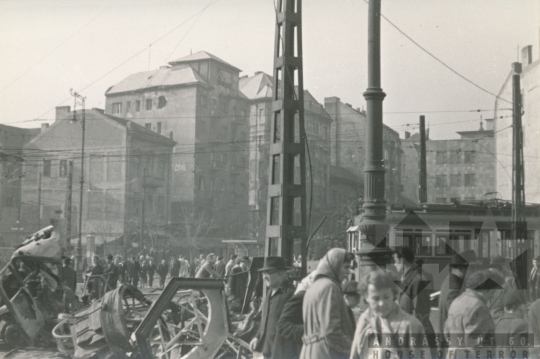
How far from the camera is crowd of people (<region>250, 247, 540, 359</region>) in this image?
4211 mm

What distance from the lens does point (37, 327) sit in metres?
11.1

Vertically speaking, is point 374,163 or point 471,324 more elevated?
point 374,163

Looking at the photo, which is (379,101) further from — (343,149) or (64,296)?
(343,149)

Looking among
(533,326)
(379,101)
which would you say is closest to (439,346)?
(533,326)

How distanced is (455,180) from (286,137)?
2547 inches

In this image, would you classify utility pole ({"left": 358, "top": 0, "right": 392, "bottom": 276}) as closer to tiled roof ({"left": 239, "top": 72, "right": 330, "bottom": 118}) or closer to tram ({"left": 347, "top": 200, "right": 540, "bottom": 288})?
tram ({"left": 347, "top": 200, "right": 540, "bottom": 288})

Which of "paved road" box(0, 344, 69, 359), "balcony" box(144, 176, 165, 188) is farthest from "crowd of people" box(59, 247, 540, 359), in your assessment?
"balcony" box(144, 176, 165, 188)

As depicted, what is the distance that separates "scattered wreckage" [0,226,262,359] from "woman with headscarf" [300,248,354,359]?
2.87m

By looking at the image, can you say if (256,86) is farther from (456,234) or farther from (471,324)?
(471,324)

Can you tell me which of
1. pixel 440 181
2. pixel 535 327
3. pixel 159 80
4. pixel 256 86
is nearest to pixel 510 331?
pixel 535 327

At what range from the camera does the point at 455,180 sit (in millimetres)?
71188

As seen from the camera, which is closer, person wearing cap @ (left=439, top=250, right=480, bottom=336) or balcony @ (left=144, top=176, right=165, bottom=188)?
person wearing cap @ (left=439, top=250, right=480, bottom=336)

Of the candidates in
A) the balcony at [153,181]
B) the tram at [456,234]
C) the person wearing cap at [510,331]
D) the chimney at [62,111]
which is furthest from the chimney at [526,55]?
the chimney at [62,111]

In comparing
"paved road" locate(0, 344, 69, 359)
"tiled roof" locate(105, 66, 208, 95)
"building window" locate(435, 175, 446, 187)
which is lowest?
"paved road" locate(0, 344, 69, 359)
